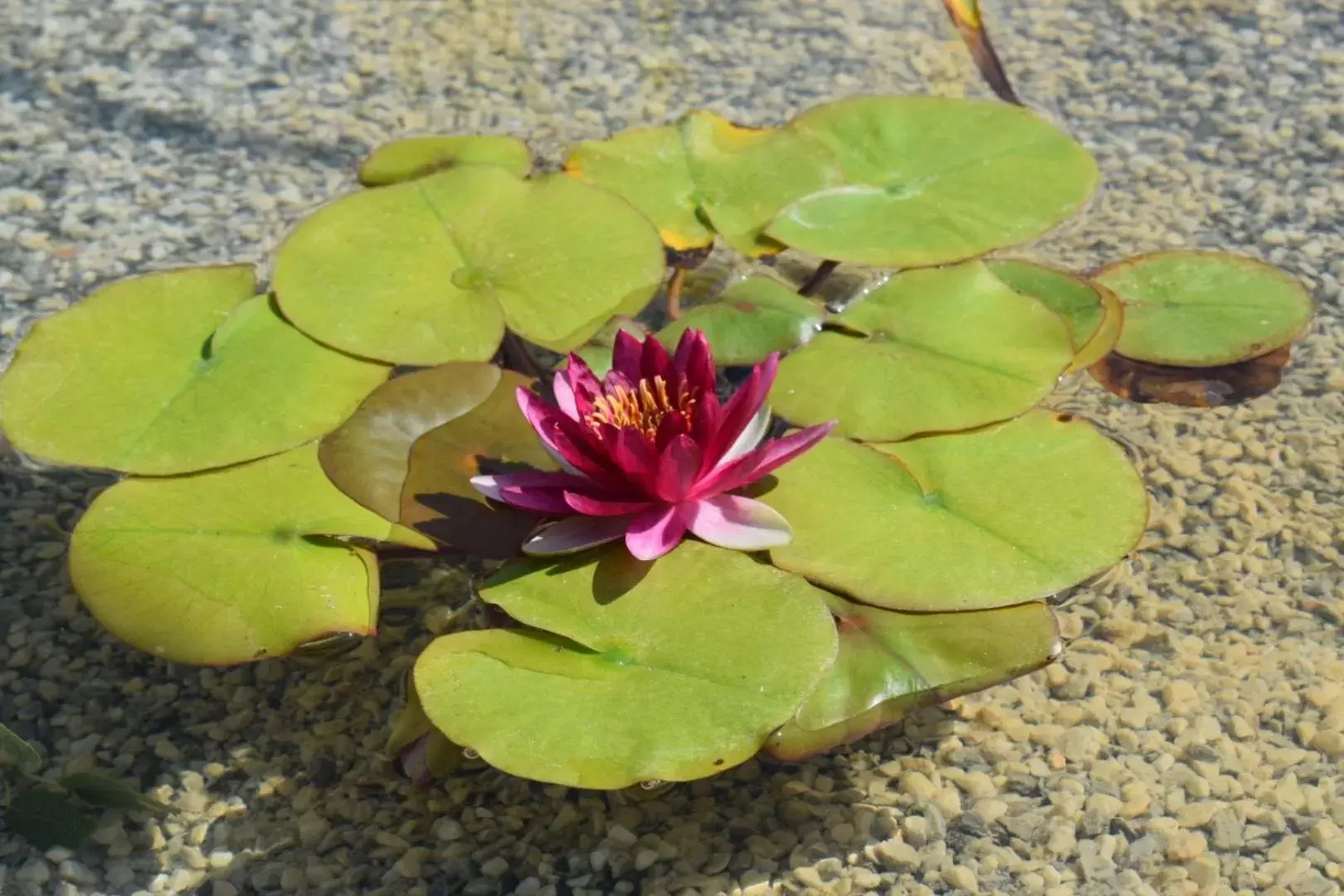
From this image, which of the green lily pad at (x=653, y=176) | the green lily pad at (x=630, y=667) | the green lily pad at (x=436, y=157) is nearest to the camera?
the green lily pad at (x=630, y=667)

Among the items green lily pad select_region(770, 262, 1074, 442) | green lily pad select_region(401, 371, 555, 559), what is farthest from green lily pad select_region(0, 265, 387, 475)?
green lily pad select_region(770, 262, 1074, 442)

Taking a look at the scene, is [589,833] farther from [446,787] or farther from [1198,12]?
[1198,12]

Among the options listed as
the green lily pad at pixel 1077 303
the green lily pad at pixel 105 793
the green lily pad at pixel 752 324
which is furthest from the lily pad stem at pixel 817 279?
the green lily pad at pixel 105 793

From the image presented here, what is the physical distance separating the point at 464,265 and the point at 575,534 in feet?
1.94

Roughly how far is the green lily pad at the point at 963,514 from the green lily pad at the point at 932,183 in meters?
0.42

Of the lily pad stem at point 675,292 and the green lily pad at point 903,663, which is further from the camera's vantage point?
the lily pad stem at point 675,292

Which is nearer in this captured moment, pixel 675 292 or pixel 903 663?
pixel 903 663

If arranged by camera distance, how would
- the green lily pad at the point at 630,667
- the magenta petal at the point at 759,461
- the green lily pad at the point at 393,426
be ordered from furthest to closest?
the green lily pad at the point at 393,426
the magenta petal at the point at 759,461
the green lily pad at the point at 630,667

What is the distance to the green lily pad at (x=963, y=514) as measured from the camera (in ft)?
5.08

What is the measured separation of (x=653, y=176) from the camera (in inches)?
87.4

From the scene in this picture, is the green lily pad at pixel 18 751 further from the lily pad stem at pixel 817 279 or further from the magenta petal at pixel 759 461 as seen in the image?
the lily pad stem at pixel 817 279

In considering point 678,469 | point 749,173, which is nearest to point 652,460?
point 678,469

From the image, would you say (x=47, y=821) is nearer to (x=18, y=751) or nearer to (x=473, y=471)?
(x=18, y=751)

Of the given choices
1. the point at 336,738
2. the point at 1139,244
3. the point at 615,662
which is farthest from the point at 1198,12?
the point at 336,738
